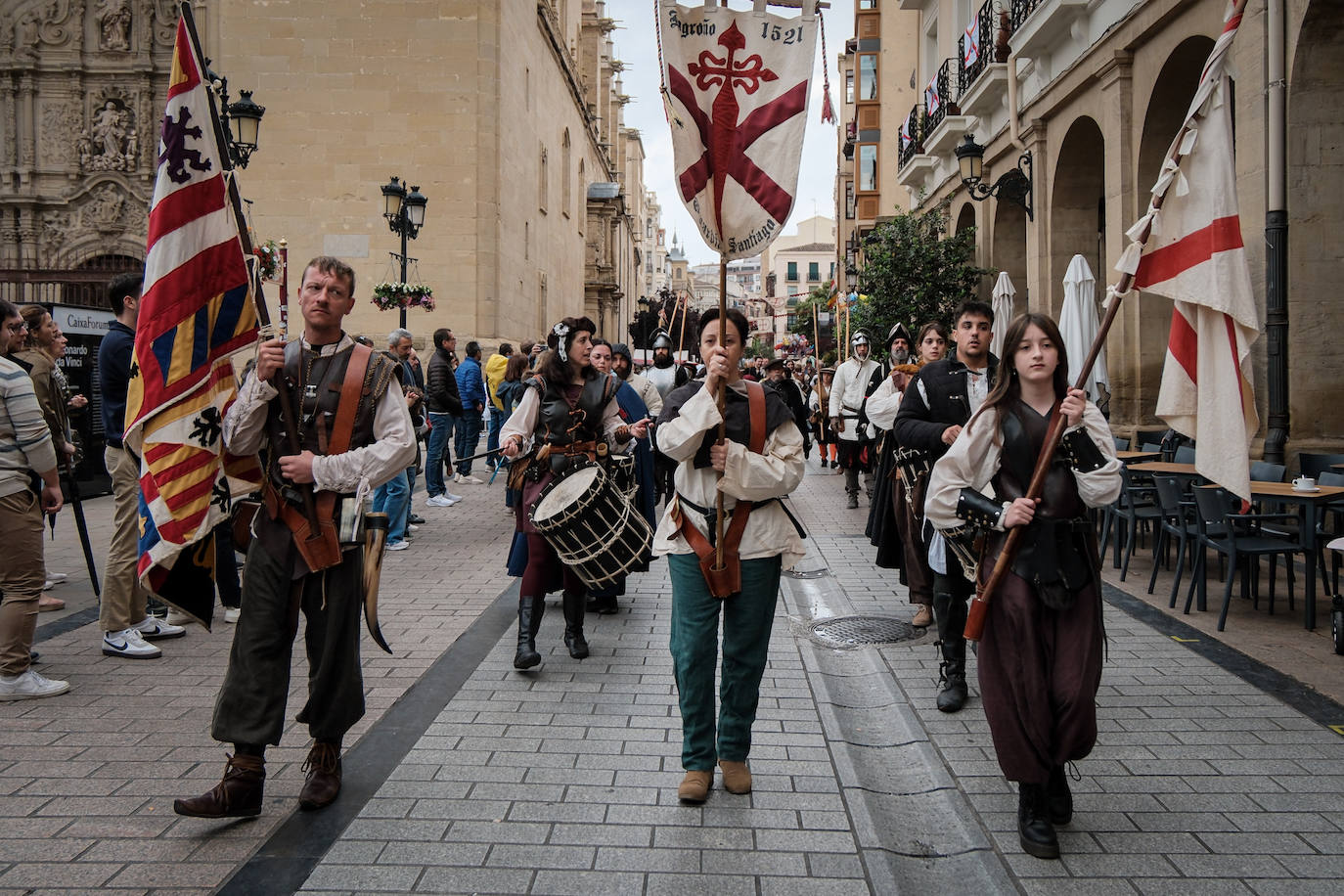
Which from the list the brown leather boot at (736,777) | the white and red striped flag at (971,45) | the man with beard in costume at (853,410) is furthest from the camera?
the white and red striped flag at (971,45)

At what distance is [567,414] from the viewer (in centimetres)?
643

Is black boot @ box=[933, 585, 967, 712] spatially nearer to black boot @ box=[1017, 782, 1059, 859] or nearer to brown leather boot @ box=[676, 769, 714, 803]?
black boot @ box=[1017, 782, 1059, 859]

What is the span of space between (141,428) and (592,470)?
2.44 metres

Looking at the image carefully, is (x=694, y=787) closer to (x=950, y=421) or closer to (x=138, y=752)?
(x=138, y=752)

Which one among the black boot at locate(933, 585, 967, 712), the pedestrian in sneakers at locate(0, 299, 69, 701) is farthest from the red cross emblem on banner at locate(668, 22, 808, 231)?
the pedestrian in sneakers at locate(0, 299, 69, 701)

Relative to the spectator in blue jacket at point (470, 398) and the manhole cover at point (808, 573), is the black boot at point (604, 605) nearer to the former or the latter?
the manhole cover at point (808, 573)

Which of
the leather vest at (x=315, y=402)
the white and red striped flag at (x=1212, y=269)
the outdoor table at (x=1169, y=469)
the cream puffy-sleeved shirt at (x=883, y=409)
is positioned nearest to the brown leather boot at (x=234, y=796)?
the leather vest at (x=315, y=402)

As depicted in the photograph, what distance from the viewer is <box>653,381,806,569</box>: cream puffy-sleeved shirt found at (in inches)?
155

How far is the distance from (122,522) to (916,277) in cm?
1575

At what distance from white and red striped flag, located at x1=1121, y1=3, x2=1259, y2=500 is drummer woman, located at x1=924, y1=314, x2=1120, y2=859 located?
0.53 metres

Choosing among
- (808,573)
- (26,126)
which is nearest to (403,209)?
(808,573)

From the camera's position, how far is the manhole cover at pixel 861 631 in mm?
6668

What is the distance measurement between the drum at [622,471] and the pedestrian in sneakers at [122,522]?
9.14 ft

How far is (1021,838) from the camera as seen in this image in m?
3.65
